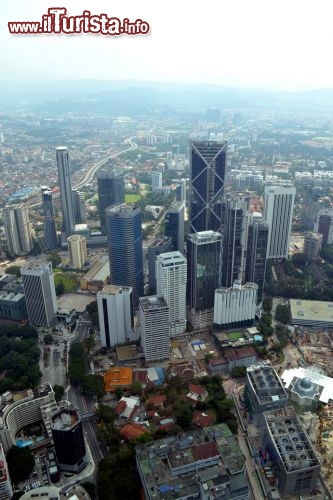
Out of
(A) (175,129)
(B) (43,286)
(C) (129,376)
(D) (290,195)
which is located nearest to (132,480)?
(C) (129,376)

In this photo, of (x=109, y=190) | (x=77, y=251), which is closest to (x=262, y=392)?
(x=77, y=251)

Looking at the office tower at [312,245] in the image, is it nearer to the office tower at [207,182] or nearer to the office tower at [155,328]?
the office tower at [207,182]

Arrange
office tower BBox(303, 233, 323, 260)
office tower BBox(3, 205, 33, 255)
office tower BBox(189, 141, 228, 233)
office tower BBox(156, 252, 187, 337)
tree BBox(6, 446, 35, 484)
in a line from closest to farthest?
tree BBox(6, 446, 35, 484), office tower BBox(156, 252, 187, 337), office tower BBox(189, 141, 228, 233), office tower BBox(303, 233, 323, 260), office tower BBox(3, 205, 33, 255)

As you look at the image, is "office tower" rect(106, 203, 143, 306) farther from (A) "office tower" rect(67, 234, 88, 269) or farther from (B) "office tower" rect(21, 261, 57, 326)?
(A) "office tower" rect(67, 234, 88, 269)

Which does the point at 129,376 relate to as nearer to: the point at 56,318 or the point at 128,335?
the point at 128,335

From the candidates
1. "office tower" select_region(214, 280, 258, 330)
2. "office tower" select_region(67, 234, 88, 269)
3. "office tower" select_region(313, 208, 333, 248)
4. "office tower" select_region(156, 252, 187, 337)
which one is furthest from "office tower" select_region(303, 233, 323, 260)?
"office tower" select_region(67, 234, 88, 269)

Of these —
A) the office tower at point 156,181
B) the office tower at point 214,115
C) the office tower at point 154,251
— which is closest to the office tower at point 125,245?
the office tower at point 154,251

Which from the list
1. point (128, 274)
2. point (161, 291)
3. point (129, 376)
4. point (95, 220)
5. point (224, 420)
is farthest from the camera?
point (95, 220)
